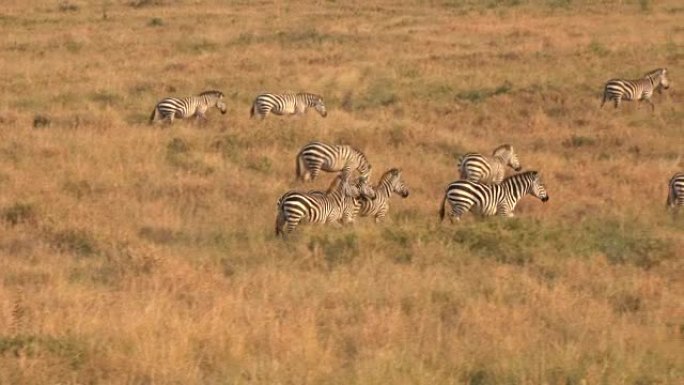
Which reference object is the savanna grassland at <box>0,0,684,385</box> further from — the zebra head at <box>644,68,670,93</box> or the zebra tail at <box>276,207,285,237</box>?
the zebra head at <box>644,68,670,93</box>

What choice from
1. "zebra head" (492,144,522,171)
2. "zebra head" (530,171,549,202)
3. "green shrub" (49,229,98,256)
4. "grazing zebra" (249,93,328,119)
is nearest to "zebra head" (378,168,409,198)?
"zebra head" (530,171,549,202)

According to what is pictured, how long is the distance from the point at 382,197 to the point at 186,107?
810 cm

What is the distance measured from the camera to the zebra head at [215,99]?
63.9ft

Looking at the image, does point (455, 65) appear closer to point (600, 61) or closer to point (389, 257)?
point (600, 61)

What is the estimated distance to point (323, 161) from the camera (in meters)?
14.5

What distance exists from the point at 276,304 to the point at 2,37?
2837 cm

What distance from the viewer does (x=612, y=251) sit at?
983 cm

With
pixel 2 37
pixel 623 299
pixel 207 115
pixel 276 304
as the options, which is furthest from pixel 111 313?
pixel 2 37

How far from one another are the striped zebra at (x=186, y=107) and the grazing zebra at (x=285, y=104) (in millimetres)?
809

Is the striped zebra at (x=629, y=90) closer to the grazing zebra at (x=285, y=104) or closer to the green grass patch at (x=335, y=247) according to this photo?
the grazing zebra at (x=285, y=104)

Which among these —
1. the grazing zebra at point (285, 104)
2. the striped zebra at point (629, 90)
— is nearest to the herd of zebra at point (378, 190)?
the grazing zebra at point (285, 104)

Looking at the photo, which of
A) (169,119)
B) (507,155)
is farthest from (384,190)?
(169,119)

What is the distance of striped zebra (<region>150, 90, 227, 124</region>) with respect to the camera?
18.5 meters

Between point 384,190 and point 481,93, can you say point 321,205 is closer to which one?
point 384,190
